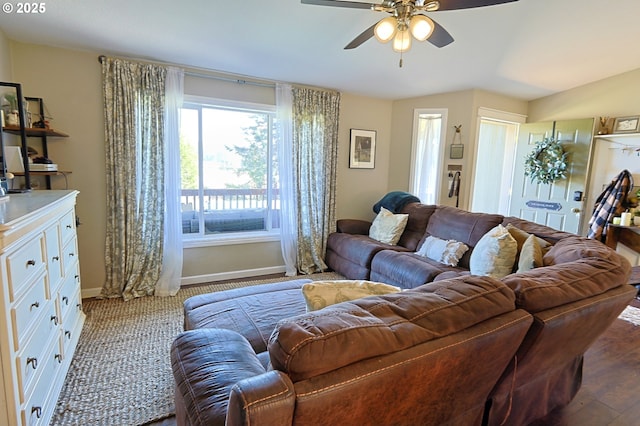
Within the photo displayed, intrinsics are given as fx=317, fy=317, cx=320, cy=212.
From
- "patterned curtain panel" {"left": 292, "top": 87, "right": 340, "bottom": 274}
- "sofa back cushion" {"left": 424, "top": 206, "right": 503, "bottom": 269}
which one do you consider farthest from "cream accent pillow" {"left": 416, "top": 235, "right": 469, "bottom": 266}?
"patterned curtain panel" {"left": 292, "top": 87, "right": 340, "bottom": 274}

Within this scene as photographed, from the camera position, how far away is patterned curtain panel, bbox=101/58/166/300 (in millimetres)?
3059

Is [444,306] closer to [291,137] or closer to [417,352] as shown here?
[417,352]

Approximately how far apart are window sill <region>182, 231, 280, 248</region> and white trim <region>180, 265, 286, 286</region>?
1.20ft

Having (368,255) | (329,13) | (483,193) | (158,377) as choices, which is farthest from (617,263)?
(483,193)

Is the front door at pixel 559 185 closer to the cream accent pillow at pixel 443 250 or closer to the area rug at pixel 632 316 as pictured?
the area rug at pixel 632 316

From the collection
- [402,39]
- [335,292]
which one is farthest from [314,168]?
[335,292]

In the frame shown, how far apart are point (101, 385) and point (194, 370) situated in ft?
4.33

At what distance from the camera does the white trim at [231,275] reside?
12.1 feet

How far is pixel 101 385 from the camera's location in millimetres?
1987

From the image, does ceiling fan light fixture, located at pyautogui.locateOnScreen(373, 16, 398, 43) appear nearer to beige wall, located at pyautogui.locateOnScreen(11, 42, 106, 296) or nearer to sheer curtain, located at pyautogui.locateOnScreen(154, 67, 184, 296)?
sheer curtain, located at pyautogui.locateOnScreen(154, 67, 184, 296)

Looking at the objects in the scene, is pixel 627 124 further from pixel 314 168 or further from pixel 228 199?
pixel 228 199

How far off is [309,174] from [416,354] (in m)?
3.36

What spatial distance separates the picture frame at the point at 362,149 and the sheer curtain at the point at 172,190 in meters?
2.32

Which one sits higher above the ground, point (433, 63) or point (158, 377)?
point (433, 63)
